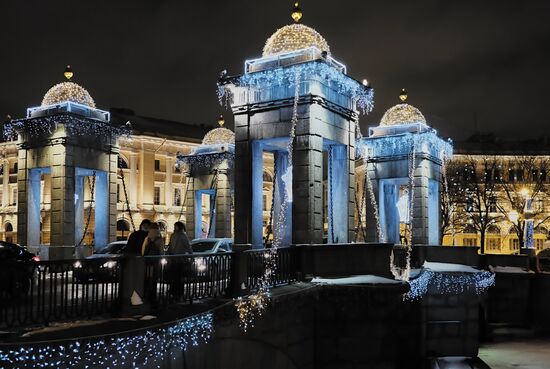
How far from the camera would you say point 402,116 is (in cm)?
2873

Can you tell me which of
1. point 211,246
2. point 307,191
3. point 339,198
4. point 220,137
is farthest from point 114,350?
point 220,137

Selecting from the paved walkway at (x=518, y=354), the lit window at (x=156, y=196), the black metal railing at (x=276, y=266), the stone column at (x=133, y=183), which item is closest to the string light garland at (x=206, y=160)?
the paved walkway at (x=518, y=354)

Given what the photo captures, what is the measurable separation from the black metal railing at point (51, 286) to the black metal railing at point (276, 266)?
11.8 ft

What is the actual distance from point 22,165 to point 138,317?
58.6ft

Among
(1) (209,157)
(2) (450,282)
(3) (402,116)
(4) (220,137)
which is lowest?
(2) (450,282)

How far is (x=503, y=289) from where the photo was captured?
32.2 meters

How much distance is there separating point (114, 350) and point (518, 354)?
20.0 m

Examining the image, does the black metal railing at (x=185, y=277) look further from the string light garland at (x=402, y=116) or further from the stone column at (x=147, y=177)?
the stone column at (x=147, y=177)

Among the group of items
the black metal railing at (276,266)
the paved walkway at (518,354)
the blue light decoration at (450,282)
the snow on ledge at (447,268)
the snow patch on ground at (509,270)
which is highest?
the black metal railing at (276,266)

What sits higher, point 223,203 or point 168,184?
point 168,184

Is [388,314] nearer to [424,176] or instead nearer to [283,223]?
[283,223]

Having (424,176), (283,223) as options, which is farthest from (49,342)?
(424,176)

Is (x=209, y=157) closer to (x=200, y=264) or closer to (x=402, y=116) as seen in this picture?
(x=402, y=116)

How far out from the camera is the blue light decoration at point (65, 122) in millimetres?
25047
